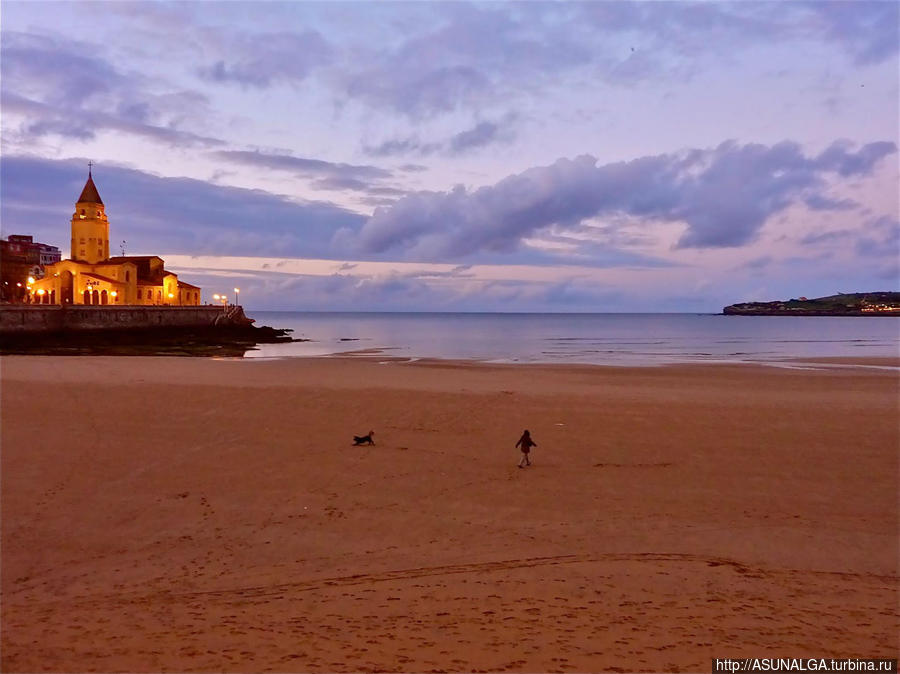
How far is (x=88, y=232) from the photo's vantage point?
7531cm

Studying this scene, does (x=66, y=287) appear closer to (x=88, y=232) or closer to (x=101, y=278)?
(x=101, y=278)

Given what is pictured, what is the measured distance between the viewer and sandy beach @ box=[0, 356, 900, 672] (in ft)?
20.3

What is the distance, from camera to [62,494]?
37.8ft

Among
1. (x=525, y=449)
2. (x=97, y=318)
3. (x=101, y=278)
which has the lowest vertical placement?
(x=525, y=449)

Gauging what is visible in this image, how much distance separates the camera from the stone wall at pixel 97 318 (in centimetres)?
5328

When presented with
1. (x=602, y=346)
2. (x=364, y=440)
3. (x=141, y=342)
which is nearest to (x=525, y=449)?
(x=364, y=440)

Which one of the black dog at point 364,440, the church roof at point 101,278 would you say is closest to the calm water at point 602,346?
the church roof at point 101,278

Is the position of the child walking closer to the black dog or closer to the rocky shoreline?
the black dog

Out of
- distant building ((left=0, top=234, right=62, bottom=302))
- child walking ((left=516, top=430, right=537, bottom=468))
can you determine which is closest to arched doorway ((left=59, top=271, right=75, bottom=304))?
distant building ((left=0, top=234, right=62, bottom=302))

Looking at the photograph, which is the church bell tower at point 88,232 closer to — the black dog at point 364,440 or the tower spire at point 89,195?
the tower spire at point 89,195

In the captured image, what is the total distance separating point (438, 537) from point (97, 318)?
60.0m

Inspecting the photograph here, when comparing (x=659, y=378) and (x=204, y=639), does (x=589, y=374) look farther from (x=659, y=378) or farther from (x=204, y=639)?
(x=204, y=639)

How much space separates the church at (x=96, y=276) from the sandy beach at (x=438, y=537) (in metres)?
54.8

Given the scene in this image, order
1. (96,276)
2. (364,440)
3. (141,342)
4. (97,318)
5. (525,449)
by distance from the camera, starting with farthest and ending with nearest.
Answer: (96,276) < (97,318) < (141,342) < (364,440) < (525,449)
